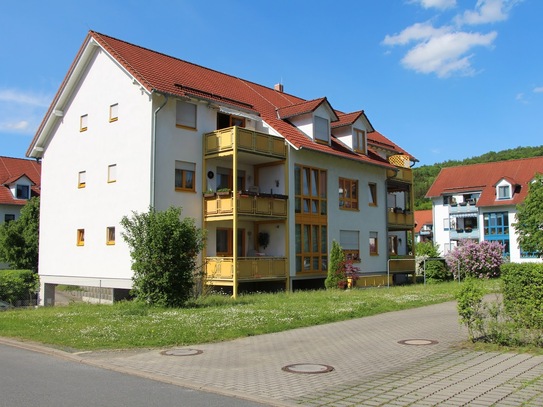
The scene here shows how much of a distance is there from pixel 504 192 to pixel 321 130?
39831 millimetres

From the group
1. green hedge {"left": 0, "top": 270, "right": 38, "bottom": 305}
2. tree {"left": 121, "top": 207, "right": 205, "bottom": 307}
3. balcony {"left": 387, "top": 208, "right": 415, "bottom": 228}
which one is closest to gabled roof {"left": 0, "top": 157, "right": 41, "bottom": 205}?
green hedge {"left": 0, "top": 270, "right": 38, "bottom": 305}

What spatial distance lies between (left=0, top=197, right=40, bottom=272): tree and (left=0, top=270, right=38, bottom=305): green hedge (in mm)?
5091

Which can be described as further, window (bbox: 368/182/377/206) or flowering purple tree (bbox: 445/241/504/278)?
flowering purple tree (bbox: 445/241/504/278)

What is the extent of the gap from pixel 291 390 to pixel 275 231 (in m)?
18.6

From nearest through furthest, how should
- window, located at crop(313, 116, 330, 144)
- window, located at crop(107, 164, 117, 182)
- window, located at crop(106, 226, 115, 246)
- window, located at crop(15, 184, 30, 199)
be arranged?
window, located at crop(106, 226, 115, 246) < window, located at crop(107, 164, 117, 182) < window, located at crop(313, 116, 330, 144) < window, located at crop(15, 184, 30, 199)

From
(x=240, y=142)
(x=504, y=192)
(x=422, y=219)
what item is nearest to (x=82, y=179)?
(x=240, y=142)

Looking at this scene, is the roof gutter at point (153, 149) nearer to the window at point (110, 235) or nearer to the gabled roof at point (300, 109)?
the window at point (110, 235)

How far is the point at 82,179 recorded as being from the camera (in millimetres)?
27109

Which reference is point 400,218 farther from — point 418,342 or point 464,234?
point 464,234

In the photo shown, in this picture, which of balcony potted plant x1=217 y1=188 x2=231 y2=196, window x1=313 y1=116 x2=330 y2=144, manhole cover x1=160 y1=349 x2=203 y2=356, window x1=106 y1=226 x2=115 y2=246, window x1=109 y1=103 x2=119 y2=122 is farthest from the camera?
window x1=313 y1=116 x2=330 y2=144

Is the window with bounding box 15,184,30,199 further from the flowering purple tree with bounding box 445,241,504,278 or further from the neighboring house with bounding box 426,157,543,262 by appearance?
the neighboring house with bounding box 426,157,543,262

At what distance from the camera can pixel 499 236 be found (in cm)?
6131

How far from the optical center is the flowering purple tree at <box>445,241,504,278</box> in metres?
33.8

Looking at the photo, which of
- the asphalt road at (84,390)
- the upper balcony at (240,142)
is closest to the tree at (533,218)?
the upper balcony at (240,142)
